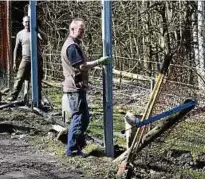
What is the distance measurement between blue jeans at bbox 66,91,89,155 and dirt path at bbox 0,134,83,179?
31 centimetres

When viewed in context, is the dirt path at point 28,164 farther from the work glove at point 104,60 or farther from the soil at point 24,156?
the work glove at point 104,60

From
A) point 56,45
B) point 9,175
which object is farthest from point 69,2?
point 9,175

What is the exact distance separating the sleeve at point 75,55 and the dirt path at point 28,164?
124 centimetres

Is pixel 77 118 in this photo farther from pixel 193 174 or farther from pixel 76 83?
pixel 193 174

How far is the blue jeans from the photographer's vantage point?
7.32 m

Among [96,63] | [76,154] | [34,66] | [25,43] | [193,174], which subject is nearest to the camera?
[193,174]

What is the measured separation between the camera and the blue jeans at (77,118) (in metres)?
7.32

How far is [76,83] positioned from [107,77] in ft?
1.28

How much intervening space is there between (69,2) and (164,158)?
9.92 metres

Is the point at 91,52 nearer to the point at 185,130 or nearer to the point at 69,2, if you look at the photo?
the point at 69,2

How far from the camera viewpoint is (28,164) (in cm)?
708

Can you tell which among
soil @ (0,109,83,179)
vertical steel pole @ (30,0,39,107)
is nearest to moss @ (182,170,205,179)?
soil @ (0,109,83,179)

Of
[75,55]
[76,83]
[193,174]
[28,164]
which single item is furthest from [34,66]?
[193,174]

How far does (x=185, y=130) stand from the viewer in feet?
25.9
